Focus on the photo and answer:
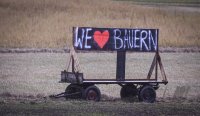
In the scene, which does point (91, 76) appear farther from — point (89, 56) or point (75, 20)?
point (75, 20)

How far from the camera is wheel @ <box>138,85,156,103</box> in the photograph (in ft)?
62.3

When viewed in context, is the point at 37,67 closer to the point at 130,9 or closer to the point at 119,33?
the point at 119,33

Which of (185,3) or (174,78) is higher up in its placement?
(185,3)

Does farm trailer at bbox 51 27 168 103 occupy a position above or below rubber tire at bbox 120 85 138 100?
above

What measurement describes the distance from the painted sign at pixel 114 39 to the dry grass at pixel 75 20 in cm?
895

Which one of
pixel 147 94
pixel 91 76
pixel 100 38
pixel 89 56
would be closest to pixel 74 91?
pixel 100 38


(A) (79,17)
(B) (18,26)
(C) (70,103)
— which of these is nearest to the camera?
(C) (70,103)

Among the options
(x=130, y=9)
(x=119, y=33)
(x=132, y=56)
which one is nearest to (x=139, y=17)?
(x=130, y=9)

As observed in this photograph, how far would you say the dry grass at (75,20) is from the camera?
1142 inches

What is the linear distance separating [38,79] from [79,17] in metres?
10.4

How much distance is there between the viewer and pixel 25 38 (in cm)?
2858

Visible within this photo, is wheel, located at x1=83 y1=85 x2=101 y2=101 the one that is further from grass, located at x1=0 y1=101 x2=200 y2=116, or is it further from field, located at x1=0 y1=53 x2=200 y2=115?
grass, located at x1=0 y1=101 x2=200 y2=116

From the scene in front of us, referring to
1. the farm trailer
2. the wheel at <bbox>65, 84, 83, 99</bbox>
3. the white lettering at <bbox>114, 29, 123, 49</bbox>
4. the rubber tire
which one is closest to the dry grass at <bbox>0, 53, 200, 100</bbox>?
the rubber tire

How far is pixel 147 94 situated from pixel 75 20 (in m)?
13.3
